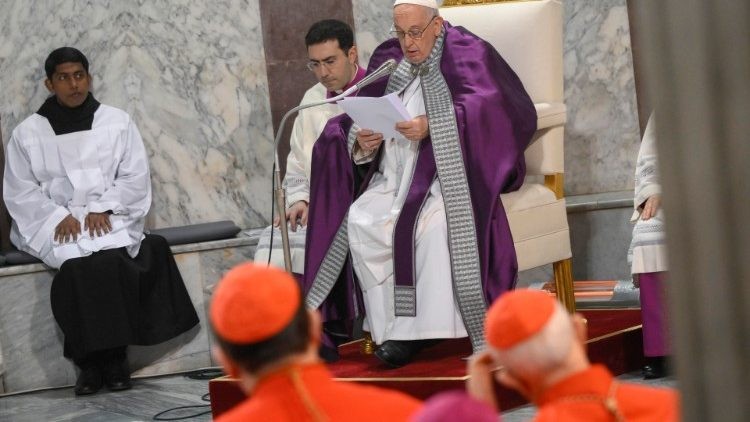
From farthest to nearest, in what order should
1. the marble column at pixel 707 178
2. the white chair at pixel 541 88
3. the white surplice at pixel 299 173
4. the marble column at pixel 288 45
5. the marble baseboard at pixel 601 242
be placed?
the marble column at pixel 288 45 → the marble baseboard at pixel 601 242 → the white surplice at pixel 299 173 → the white chair at pixel 541 88 → the marble column at pixel 707 178

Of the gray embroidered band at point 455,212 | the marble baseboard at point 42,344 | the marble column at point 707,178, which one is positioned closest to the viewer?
the marble column at point 707,178

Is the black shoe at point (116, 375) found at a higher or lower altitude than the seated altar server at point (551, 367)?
lower

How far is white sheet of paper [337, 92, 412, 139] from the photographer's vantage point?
5.08 meters

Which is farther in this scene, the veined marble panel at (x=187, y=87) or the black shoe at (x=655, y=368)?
the veined marble panel at (x=187, y=87)

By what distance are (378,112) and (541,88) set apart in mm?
1180

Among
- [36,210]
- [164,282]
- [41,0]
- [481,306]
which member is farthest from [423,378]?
[41,0]

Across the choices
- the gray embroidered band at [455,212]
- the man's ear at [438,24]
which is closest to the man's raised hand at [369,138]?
the gray embroidered band at [455,212]

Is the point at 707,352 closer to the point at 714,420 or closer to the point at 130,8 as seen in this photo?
the point at 714,420

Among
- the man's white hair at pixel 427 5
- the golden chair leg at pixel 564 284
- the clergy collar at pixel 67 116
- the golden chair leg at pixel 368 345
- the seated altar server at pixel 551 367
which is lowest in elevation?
the golden chair leg at pixel 368 345

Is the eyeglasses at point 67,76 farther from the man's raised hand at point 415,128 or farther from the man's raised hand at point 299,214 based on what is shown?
the man's raised hand at point 415,128

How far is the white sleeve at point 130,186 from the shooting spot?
7070 mm

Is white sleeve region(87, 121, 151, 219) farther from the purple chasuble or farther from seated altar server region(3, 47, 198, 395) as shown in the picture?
the purple chasuble

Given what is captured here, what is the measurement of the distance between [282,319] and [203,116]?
6108 mm

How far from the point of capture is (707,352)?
1192mm
